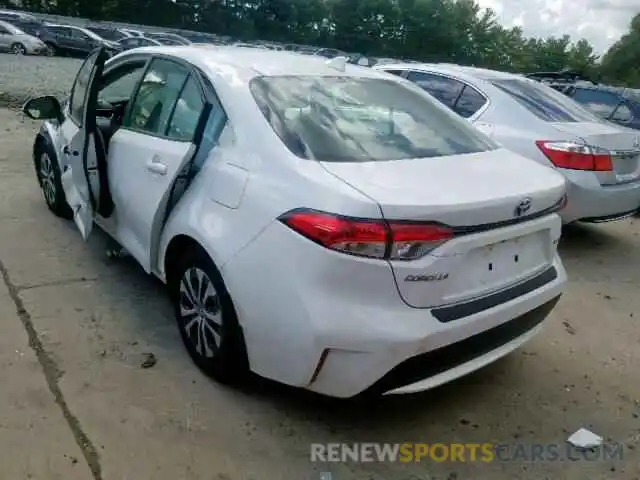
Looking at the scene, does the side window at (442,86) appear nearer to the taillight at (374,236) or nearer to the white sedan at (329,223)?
the white sedan at (329,223)

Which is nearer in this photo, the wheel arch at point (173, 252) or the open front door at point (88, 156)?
the wheel arch at point (173, 252)

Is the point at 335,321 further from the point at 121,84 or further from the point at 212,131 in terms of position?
the point at 121,84

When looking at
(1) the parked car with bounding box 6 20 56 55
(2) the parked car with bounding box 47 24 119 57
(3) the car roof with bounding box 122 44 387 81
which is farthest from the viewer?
(2) the parked car with bounding box 47 24 119 57

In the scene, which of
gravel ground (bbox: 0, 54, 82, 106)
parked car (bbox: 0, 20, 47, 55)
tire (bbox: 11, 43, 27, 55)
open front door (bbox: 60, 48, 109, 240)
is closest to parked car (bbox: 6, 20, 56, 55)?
parked car (bbox: 0, 20, 47, 55)

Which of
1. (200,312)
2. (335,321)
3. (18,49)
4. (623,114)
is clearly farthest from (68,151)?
(18,49)

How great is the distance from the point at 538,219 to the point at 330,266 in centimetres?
106

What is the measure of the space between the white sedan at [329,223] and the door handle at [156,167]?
0.5 inches

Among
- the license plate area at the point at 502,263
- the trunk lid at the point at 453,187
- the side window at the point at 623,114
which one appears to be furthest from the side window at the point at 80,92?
the side window at the point at 623,114

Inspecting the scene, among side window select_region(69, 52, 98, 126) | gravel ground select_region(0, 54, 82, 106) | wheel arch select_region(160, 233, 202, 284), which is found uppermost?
side window select_region(69, 52, 98, 126)

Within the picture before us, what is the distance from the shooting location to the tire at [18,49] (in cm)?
2625

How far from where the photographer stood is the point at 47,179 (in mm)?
5152

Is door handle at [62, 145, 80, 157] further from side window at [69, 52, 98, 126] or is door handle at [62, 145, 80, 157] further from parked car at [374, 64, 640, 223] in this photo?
parked car at [374, 64, 640, 223]

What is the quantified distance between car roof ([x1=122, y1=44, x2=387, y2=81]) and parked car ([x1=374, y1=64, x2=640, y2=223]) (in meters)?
2.15

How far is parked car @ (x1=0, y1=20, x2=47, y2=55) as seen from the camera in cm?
2628
